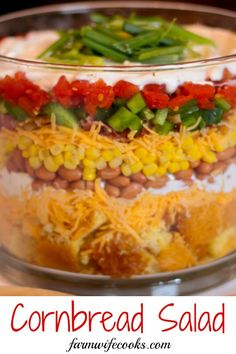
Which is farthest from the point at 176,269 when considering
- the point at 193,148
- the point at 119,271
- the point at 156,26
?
the point at 156,26

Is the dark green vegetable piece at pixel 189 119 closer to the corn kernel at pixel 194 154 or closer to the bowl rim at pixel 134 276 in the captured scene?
the corn kernel at pixel 194 154

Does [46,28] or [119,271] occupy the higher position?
[46,28]

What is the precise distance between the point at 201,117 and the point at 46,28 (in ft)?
1.65

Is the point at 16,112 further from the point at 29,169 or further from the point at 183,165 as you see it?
the point at 183,165

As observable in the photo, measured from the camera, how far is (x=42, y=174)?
0.93m

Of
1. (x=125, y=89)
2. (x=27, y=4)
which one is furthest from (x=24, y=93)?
(x=27, y=4)

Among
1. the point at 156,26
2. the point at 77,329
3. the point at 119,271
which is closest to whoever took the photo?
the point at 77,329

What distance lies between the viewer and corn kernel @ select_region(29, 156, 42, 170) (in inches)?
36.5

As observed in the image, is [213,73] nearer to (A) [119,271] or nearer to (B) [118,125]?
(B) [118,125]

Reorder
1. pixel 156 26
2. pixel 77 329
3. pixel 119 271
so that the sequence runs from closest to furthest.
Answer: pixel 77 329 → pixel 119 271 → pixel 156 26

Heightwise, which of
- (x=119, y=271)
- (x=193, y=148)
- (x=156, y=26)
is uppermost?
(x=156, y=26)

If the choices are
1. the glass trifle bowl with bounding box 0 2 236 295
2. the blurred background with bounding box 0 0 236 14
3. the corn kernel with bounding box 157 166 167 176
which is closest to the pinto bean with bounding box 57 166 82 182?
the glass trifle bowl with bounding box 0 2 236 295

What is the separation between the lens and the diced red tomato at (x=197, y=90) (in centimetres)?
89

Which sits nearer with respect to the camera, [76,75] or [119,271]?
[76,75]
